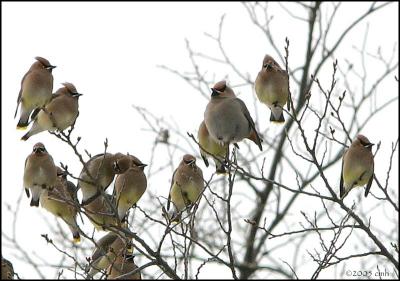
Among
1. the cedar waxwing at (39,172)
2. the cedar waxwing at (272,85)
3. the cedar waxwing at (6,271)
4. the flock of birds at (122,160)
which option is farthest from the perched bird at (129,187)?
the cedar waxwing at (272,85)

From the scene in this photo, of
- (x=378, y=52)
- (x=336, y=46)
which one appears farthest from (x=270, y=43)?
(x=378, y=52)

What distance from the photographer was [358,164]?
19.4 ft

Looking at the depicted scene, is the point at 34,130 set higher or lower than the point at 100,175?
higher

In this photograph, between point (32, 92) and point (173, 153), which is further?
point (173, 153)

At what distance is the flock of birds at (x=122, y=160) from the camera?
5.86 m

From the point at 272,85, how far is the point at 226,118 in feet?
1.35

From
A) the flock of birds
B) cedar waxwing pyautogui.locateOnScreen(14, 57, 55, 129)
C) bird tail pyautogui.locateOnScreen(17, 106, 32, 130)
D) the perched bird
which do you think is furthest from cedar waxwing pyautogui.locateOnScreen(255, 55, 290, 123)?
bird tail pyautogui.locateOnScreen(17, 106, 32, 130)

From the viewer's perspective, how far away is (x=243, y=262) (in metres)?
10.7

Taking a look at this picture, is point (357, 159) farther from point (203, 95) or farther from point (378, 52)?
point (203, 95)

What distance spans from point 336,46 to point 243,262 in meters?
2.83

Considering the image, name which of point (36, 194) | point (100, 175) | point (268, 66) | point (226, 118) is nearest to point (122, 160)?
point (100, 175)

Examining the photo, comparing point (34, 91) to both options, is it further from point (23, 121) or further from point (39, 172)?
point (39, 172)

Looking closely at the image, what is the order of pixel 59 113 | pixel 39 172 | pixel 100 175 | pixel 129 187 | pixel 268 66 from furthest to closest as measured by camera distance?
1. pixel 268 66
2. pixel 59 113
3. pixel 39 172
4. pixel 129 187
5. pixel 100 175

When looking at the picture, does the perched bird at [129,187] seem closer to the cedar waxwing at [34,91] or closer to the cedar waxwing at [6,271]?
the cedar waxwing at [34,91]
